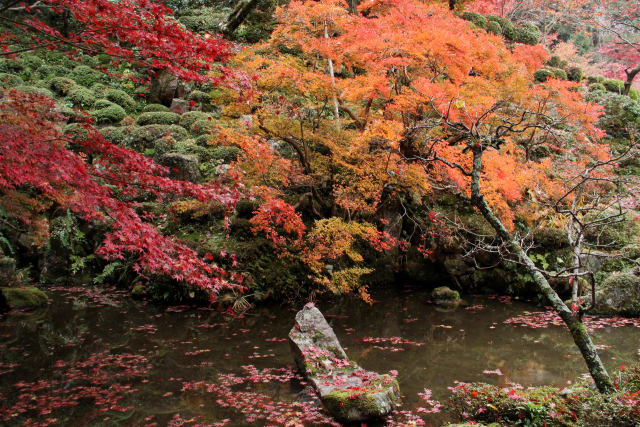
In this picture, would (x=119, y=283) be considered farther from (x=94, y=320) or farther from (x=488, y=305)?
(x=488, y=305)

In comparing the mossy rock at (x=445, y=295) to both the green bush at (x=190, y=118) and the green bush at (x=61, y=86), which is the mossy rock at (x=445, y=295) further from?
the green bush at (x=61, y=86)

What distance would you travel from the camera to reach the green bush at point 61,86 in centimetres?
1577

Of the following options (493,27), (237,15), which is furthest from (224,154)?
(493,27)

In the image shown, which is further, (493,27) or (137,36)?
(493,27)

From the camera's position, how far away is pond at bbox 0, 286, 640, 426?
193 inches

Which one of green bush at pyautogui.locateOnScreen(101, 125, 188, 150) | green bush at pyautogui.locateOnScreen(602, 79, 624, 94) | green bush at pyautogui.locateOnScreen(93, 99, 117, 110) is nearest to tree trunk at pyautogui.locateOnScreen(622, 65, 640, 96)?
green bush at pyautogui.locateOnScreen(602, 79, 624, 94)

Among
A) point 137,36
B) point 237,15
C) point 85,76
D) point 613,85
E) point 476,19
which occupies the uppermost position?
point 476,19

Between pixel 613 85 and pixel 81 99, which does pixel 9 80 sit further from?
pixel 613 85

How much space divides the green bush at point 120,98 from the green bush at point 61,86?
1.34 metres

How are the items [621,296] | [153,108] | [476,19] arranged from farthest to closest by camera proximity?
[476,19] < [153,108] < [621,296]

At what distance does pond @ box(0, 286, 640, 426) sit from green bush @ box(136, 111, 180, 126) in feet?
23.4

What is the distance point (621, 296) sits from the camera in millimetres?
9539

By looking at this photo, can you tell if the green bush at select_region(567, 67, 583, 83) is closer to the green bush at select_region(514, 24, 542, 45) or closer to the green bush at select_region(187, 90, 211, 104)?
the green bush at select_region(514, 24, 542, 45)

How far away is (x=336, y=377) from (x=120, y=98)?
15.4 metres
